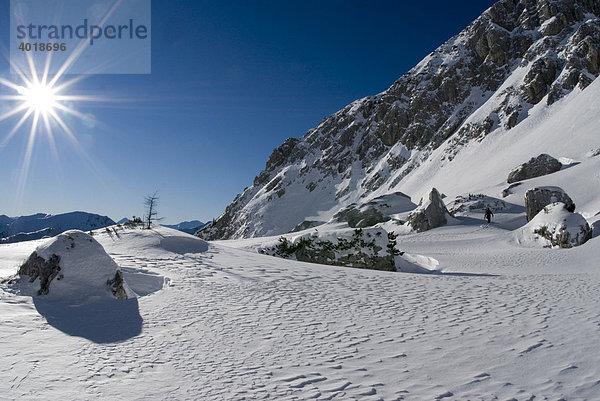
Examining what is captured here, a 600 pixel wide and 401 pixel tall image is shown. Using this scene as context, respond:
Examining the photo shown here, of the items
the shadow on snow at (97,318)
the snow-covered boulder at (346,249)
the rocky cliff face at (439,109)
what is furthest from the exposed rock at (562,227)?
the rocky cliff face at (439,109)

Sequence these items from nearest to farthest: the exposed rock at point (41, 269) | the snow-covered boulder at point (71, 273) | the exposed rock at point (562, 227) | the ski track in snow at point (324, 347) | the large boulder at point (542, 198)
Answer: the ski track in snow at point (324, 347) < the snow-covered boulder at point (71, 273) < the exposed rock at point (41, 269) < the exposed rock at point (562, 227) < the large boulder at point (542, 198)


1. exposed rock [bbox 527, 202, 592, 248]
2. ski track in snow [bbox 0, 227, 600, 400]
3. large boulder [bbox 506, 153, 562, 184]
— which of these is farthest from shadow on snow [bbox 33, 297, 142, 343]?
large boulder [bbox 506, 153, 562, 184]

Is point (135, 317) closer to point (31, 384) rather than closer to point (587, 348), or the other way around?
point (31, 384)

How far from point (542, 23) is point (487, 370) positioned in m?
110

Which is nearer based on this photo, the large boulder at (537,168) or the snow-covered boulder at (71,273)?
the snow-covered boulder at (71,273)

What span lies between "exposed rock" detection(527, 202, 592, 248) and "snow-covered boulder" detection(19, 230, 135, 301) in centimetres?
2164

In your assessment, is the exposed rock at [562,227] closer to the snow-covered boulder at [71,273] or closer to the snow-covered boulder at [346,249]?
the snow-covered boulder at [346,249]

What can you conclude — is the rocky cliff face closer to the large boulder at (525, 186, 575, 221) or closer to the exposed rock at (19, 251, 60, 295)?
the large boulder at (525, 186, 575, 221)

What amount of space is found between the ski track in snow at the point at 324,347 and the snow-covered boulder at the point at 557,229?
38.9 ft

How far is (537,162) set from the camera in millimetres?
38688

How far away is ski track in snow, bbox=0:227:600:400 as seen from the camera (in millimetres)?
4312

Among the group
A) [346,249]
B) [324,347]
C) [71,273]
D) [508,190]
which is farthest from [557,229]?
[71,273]

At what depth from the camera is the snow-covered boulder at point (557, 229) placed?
1908cm

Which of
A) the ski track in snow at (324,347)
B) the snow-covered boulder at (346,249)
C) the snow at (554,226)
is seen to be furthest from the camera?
the snow at (554,226)
